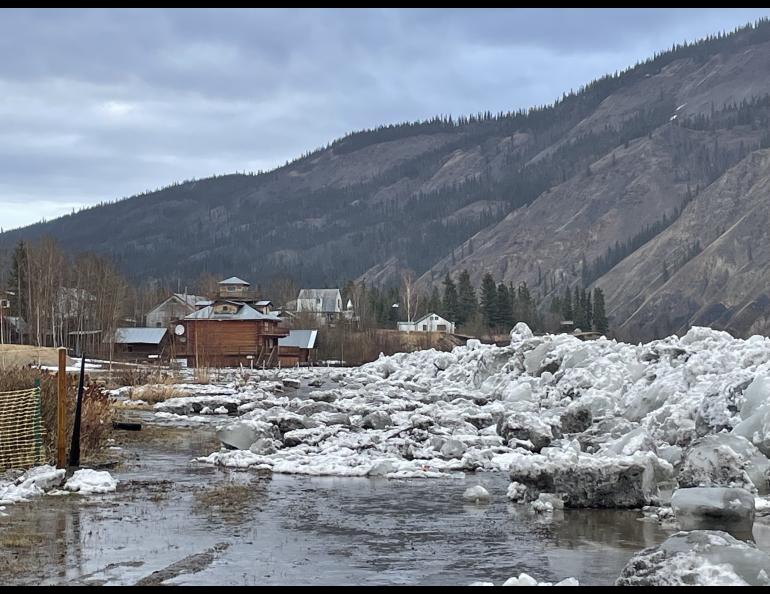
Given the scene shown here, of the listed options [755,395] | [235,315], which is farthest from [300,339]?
[755,395]

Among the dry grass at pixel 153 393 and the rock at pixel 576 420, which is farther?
the dry grass at pixel 153 393

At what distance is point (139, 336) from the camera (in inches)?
3366

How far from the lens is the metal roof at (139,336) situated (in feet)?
277

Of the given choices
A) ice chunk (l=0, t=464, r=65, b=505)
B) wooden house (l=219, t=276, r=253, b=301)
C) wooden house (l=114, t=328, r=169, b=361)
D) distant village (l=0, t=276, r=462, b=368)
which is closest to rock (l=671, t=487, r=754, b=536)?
ice chunk (l=0, t=464, r=65, b=505)

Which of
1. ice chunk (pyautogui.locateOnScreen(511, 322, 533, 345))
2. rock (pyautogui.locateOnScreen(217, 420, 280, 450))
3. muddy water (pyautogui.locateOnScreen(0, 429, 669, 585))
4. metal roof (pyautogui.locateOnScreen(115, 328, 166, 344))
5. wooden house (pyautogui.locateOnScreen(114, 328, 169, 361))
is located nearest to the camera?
muddy water (pyautogui.locateOnScreen(0, 429, 669, 585))

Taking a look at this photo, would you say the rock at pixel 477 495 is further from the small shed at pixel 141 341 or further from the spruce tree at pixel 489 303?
the spruce tree at pixel 489 303

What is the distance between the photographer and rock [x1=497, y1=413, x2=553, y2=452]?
67.4 ft

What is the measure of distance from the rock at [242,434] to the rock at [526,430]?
507cm

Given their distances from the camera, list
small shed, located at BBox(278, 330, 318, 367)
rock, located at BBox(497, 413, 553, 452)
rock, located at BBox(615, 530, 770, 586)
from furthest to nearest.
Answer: small shed, located at BBox(278, 330, 318, 367)
rock, located at BBox(497, 413, 553, 452)
rock, located at BBox(615, 530, 770, 586)

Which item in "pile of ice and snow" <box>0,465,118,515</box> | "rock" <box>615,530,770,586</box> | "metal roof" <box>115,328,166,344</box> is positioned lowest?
"pile of ice and snow" <box>0,465,118,515</box>

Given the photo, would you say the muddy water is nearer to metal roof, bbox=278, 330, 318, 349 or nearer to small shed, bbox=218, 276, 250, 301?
metal roof, bbox=278, 330, 318, 349

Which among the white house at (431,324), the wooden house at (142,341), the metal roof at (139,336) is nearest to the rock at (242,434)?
the wooden house at (142,341)

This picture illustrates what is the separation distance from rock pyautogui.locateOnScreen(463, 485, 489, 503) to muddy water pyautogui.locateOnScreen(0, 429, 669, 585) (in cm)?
16
